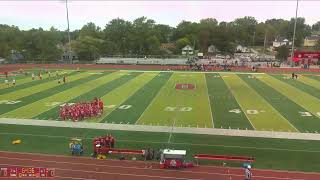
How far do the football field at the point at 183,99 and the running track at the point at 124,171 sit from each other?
7.62 m

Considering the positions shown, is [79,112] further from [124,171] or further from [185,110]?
[124,171]

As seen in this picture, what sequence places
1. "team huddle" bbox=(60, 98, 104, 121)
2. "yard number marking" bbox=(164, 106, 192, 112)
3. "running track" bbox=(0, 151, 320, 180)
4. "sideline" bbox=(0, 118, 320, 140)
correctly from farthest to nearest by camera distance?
"yard number marking" bbox=(164, 106, 192, 112), "team huddle" bbox=(60, 98, 104, 121), "sideline" bbox=(0, 118, 320, 140), "running track" bbox=(0, 151, 320, 180)

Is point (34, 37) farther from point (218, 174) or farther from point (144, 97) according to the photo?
point (218, 174)

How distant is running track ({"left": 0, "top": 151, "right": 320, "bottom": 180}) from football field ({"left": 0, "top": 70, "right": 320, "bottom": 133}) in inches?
300

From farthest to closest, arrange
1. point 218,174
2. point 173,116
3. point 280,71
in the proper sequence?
point 280,71 → point 173,116 → point 218,174

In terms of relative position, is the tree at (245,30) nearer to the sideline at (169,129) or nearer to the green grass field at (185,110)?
the green grass field at (185,110)

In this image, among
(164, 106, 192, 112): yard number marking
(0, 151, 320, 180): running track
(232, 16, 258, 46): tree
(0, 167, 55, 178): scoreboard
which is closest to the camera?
(0, 151, 320, 180): running track

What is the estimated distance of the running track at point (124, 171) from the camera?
18.3 m

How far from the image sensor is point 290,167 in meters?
19.5

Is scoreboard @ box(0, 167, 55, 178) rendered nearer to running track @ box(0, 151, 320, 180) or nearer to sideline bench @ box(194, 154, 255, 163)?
running track @ box(0, 151, 320, 180)

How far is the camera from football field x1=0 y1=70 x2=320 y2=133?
28.5 meters

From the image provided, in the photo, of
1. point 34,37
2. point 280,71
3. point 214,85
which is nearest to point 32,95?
point 214,85

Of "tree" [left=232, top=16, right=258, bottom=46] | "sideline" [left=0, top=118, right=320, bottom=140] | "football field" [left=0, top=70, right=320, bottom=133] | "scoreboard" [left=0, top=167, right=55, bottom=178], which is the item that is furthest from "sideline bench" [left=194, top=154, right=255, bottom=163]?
"tree" [left=232, top=16, right=258, bottom=46]

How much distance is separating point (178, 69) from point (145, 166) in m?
46.7
